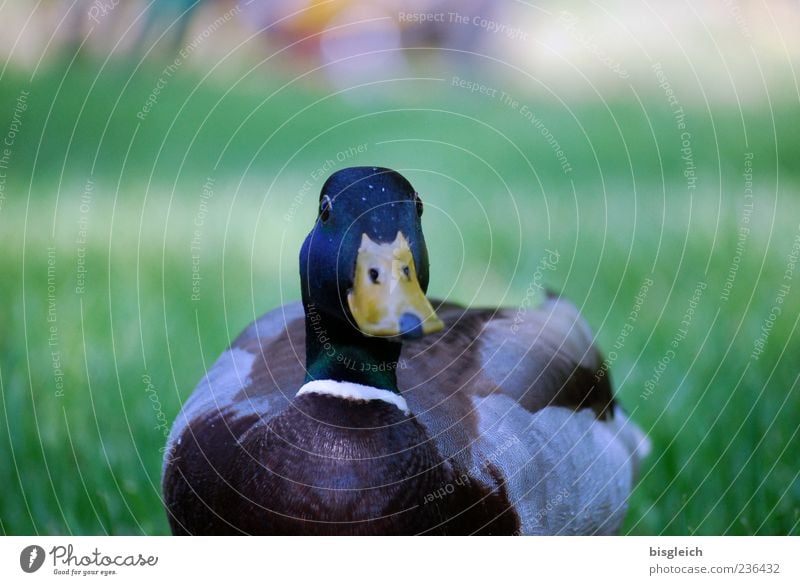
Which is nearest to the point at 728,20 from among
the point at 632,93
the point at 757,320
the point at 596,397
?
the point at 632,93

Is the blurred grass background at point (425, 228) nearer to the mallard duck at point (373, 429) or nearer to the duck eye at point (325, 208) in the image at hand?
the mallard duck at point (373, 429)

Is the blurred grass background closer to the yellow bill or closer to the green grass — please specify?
the green grass

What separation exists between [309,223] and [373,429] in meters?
0.66

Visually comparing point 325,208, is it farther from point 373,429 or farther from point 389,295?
point 373,429

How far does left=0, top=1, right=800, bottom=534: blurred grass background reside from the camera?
1540mm

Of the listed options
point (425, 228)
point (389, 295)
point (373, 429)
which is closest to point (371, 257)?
point (389, 295)

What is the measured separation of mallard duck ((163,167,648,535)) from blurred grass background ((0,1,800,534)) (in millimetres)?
312

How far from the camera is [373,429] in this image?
3.76 ft

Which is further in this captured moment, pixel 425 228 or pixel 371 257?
pixel 425 228
